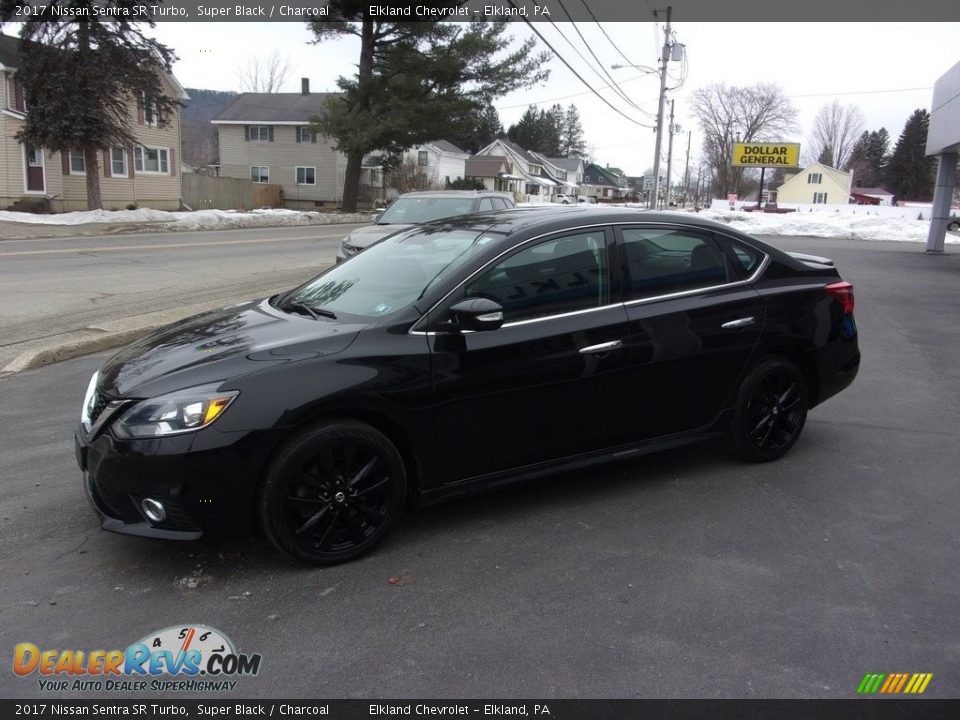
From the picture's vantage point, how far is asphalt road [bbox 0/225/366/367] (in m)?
9.57

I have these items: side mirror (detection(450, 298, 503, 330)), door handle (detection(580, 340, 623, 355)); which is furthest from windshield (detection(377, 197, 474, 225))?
side mirror (detection(450, 298, 503, 330))

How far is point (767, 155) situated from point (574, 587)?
5544cm

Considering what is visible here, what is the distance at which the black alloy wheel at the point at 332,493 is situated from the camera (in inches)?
136

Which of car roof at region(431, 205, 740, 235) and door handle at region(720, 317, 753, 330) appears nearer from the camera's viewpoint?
car roof at region(431, 205, 740, 235)

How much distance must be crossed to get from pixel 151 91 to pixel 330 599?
30751mm

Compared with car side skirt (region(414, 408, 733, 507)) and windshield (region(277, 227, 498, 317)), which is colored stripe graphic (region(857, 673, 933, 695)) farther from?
windshield (region(277, 227, 498, 317))

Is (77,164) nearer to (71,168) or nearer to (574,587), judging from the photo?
(71,168)

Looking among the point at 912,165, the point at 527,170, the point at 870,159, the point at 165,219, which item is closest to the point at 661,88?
the point at 165,219

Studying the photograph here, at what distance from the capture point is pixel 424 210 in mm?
12883

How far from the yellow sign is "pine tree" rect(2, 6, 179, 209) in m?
39.4

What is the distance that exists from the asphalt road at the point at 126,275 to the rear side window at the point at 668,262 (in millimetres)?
6115

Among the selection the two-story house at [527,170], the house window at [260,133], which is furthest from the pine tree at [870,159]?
the house window at [260,133]

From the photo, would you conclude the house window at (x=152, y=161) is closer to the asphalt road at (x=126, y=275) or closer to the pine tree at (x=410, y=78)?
the pine tree at (x=410, y=78)
